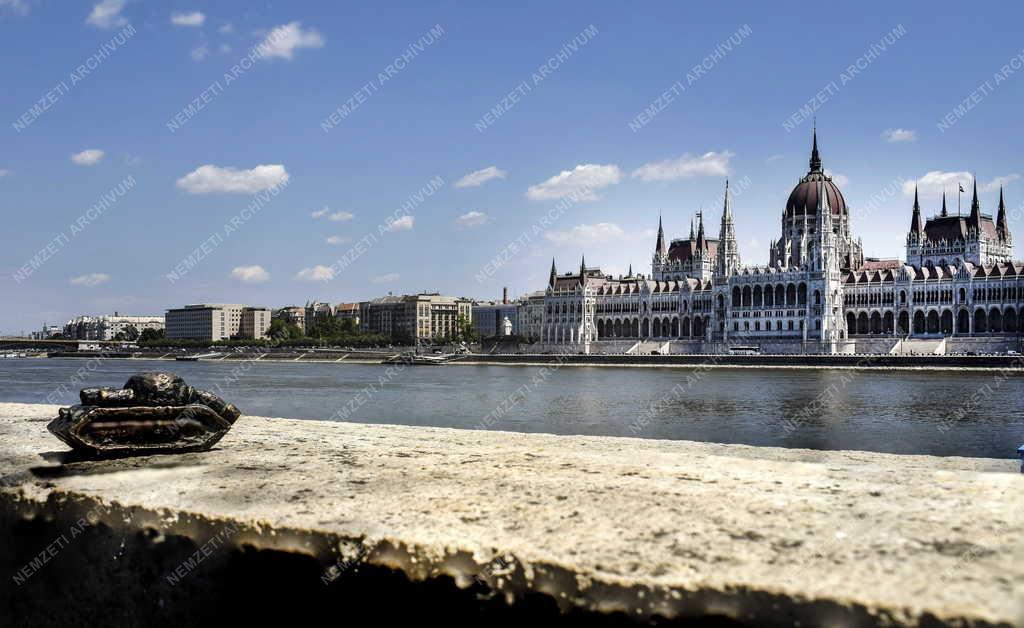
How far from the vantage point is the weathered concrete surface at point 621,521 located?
12.1 ft

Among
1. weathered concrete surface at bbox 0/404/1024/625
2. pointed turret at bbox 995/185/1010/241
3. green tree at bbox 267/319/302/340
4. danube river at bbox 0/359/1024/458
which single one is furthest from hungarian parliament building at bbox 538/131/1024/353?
weathered concrete surface at bbox 0/404/1024/625

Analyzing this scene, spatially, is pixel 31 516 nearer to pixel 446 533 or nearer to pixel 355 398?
pixel 446 533

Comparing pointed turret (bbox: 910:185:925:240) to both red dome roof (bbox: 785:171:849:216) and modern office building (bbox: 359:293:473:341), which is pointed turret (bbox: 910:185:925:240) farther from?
modern office building (bbox: 359:293:473:341)

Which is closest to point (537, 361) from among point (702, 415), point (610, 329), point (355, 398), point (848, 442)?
point (610, 329)

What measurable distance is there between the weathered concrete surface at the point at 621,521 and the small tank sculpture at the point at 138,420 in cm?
21

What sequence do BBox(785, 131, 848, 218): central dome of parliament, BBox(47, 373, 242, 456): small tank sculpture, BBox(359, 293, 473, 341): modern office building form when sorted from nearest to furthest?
BBox(47, 373, 242, 456): small tank sculpture
BBox(785, 131, 848, 218): central dome of parliament
BBox(359, 293, 473, 341): modern office building

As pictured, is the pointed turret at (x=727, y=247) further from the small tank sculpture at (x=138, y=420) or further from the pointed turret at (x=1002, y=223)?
the small tank sculpture at (x=138, y=420)

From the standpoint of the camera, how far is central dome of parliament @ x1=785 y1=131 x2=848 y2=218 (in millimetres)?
106625

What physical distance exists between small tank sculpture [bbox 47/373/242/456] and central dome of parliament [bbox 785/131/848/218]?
4186 inches

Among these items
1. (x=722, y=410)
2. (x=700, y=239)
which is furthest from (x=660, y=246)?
(x=722, y=410)

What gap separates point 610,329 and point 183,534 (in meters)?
117

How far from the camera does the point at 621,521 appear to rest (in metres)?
4.86

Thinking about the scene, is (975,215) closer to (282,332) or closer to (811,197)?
(811,197)

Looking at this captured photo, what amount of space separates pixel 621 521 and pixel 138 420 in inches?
186
